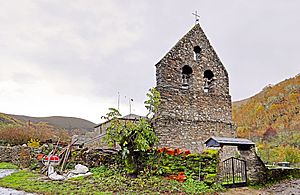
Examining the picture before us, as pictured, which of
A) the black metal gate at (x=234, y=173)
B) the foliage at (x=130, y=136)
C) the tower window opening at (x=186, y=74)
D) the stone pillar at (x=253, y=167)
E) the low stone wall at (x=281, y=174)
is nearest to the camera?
the black metal gate at (x=234, y=173)

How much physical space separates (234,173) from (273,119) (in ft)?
65.2

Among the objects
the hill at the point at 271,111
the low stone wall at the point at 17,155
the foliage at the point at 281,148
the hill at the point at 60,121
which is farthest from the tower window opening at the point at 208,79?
the hill at the point at 60,121

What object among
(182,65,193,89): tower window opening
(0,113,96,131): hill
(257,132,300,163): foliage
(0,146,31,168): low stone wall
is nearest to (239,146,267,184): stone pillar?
(182,65,193,89): tower window opening

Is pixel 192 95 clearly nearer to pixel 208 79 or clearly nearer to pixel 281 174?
pixel 208 79

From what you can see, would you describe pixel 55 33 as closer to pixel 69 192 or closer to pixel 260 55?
pixel 69 192

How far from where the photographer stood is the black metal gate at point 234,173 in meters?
10.2

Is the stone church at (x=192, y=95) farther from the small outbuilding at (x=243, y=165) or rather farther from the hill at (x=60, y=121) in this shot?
the hill at (x=60, y=121)

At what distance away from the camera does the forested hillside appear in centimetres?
2188

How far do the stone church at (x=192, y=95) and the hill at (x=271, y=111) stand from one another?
12.5m

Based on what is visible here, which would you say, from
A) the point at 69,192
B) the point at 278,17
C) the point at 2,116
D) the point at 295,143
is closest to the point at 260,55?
the point at 278,17

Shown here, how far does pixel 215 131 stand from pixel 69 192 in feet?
30.3

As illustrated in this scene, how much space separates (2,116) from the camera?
99.4ft

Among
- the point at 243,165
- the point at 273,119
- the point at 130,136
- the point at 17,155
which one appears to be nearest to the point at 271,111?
the point at 273,119

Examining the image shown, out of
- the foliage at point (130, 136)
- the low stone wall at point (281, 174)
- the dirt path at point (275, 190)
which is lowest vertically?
the dirt path at point (275, 190)
